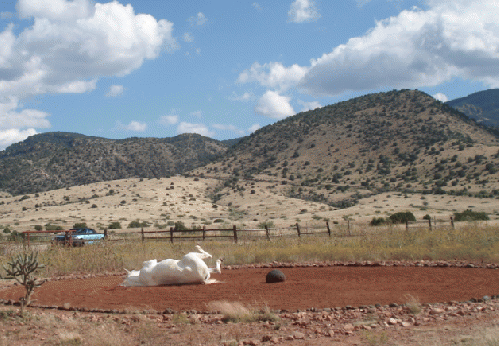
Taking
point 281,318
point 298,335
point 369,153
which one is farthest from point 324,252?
point 369,153

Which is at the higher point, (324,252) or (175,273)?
(175,273)

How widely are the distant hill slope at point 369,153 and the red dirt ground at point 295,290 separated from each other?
4940cm

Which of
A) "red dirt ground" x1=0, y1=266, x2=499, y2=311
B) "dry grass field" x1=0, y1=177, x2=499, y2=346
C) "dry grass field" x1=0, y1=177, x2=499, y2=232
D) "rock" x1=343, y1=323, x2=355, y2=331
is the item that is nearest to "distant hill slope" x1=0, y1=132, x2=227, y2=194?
"dry grass field" x1=0, y1=177, x2=499, y2=232

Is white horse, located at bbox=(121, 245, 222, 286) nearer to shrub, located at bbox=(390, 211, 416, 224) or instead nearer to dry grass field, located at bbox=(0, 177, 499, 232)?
dry grass field, located at bbox=(0, 177, 499, 232)

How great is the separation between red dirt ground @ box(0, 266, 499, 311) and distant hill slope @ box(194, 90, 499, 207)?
162 feet

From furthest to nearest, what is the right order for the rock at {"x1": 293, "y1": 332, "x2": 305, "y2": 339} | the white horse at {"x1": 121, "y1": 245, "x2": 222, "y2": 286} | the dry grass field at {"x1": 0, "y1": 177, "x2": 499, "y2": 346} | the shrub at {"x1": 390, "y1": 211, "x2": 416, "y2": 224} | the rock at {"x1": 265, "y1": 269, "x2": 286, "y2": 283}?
the shrub at {"x1": 390, "y1": 211, "x2": 416, "y2": 224}, the white horse at {"x1": 121, "y1": 245, "x2": 222, "y2": 286}, the rock at {"x1": 265, "y1": 269, "x2": 286, "y2": 283}, the rock at {"x1": 293, "y1": 332, "x2": 305, "y2": 339}, the dry grass field at {"x1": 0, "y1": 177, "x2": 499, "y2": 346}

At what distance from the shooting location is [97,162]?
112m

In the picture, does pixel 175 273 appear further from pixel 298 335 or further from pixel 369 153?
pixel 369 153

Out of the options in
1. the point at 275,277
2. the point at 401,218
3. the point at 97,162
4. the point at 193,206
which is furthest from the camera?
the point at 97,162

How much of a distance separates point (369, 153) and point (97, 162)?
6258 cm

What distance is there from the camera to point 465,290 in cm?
1146

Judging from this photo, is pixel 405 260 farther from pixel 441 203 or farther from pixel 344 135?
pixel 344 135

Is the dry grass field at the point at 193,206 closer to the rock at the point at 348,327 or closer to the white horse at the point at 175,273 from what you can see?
the white horse at the point at 175,273

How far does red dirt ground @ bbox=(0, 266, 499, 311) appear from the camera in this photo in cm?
1092
